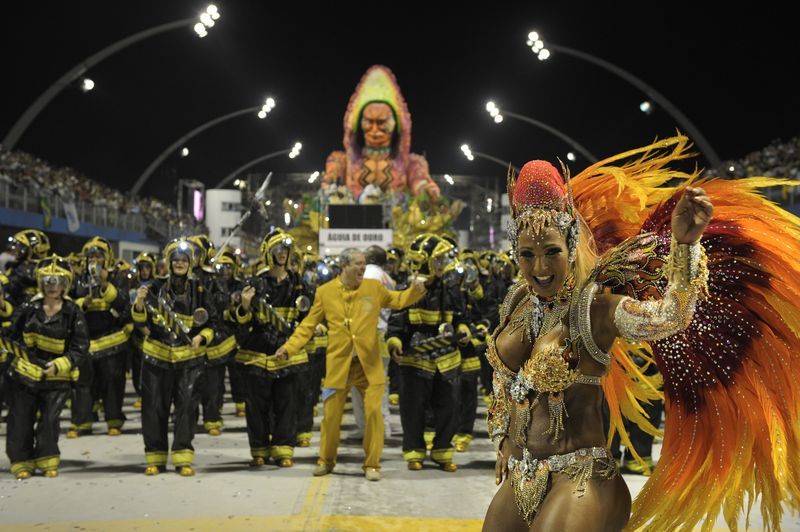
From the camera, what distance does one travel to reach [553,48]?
18.8 meters

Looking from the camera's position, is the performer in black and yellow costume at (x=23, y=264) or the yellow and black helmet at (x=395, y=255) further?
the yellow and black helmet at (x=395, y=255)

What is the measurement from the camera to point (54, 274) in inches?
325

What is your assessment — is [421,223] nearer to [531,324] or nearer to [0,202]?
[0,202]

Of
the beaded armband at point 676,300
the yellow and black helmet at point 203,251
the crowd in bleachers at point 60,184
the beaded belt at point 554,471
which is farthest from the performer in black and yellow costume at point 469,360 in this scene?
the crowd in bleachers at point 60,184

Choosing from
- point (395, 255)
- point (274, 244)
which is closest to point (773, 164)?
point (395, 255)

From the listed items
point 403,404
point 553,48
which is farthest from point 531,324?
point 553,48

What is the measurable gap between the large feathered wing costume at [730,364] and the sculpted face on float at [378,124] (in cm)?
2621

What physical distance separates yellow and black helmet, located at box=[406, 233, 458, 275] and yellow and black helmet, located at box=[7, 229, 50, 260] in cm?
517

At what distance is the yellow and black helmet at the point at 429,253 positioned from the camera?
29.6 feet

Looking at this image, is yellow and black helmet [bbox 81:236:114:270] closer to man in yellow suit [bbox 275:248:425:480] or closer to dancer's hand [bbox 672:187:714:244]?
man in yellow suit [bbox 275:248:425:480]

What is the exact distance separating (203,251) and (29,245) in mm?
3483

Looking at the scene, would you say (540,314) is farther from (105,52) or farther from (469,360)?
(105,52)

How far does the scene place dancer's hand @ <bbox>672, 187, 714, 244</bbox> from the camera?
318 centimetres

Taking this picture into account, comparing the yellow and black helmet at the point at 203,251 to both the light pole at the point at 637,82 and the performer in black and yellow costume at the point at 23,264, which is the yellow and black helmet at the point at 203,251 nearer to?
the performer in black and yellow costume at the point at 23,264
